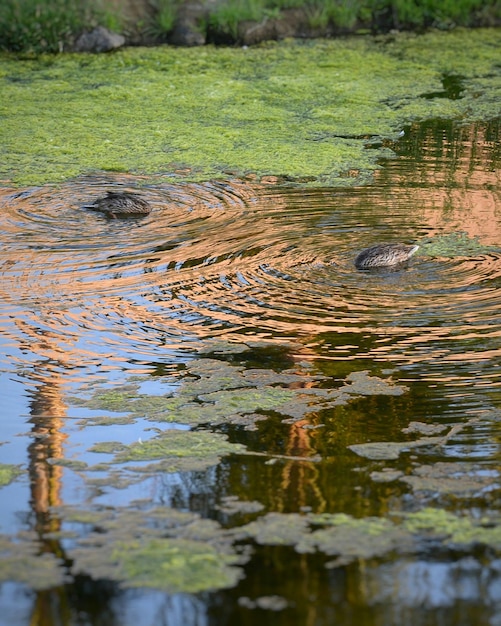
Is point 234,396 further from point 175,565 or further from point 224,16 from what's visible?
point 224,16

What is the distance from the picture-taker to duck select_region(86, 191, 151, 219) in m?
7.30

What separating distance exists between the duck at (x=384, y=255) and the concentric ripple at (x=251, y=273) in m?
0.06

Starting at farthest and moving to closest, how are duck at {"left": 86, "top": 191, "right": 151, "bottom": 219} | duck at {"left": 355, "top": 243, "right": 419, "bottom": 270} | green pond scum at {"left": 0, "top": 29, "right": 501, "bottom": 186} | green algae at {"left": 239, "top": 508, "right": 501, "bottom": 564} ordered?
1. green pond scum at {"left": 0, "top": 29, "right": 501, "bottom": 186}
2. duck at {"left": 86, "top": 191, "right": 151, "bottom": 219}
3. duck at {"left": 355, "top": 243, "right": 419, "bottom": 270}
4. green algae at {"left": 239, "top": 508, "right": 501, "bottom": 564}

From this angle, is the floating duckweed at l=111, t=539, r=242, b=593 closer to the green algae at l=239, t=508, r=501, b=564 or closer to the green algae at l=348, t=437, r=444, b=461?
the green algae at l=239, t=508, r=501, b=564

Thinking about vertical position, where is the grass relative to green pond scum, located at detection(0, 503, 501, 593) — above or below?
above

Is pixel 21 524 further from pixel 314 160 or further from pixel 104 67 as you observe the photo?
pixel 104 67

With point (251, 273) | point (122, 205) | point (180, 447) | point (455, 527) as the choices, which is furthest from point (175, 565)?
point (122, 205)

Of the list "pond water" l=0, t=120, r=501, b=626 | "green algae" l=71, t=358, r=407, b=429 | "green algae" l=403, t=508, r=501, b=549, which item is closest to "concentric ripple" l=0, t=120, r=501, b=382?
"pond water" l=0, t=120, r=501, b=626

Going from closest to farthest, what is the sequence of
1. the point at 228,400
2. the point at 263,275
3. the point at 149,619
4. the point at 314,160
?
the point at 149,619 < the point at 228,400 < the point at 263,275 < the point at 314,160

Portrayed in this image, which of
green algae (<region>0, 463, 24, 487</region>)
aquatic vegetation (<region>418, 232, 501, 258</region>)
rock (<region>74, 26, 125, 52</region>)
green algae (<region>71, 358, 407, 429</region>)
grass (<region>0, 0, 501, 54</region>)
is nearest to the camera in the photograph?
green algae (<region>0, 463, 24, 487</region>)

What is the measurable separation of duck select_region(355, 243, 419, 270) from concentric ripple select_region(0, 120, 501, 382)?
2.4 inches

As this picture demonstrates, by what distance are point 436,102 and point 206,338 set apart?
6046 mm

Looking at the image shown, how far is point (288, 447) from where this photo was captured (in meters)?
4.25

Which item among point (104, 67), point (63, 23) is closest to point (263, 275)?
point (104, 67)
